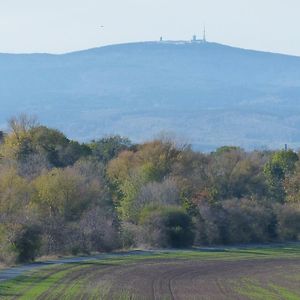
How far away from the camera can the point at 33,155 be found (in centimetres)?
9331

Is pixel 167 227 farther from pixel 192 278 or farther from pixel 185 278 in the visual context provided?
pixel 185 278

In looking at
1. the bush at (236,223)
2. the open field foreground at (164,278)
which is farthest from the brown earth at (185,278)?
the bush at (236,223)

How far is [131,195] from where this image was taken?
87.2 metres

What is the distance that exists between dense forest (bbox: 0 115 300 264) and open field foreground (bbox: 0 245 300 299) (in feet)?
10.0

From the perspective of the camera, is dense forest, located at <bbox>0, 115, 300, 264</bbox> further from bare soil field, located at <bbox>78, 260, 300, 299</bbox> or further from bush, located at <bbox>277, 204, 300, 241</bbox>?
bare soil field, located at <bbox>78, 260, 300, 299</bbox>

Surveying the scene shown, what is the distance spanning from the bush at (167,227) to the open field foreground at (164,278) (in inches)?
236

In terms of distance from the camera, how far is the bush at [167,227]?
79.9 m

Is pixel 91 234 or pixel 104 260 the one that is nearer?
pixel 104 260

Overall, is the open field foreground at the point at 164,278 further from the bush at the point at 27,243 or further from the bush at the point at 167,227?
the bush at the point at 167,227

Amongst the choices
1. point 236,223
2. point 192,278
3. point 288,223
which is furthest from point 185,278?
point 288,223

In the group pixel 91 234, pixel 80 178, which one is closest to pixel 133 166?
pixel 80 178

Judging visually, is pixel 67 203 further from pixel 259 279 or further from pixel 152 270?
pixel 259 279

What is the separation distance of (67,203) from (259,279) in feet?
74.0

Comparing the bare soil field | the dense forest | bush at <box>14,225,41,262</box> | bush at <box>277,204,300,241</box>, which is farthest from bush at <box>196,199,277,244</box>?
bush at <box>14,225,41,262</box>
